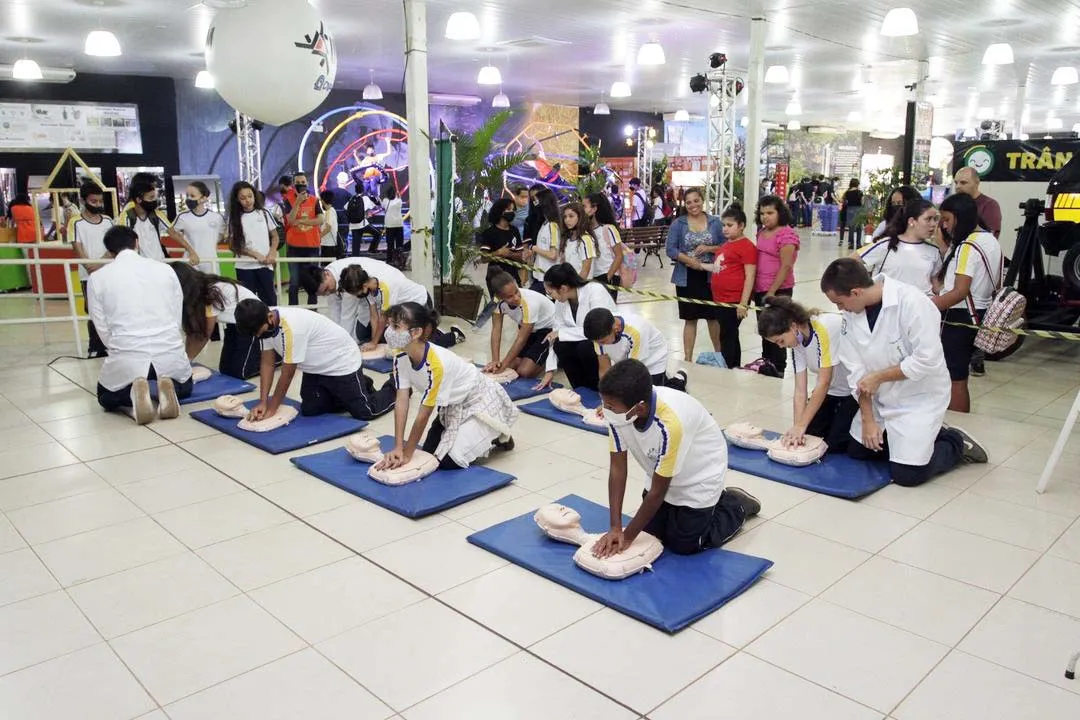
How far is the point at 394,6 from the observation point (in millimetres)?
9055

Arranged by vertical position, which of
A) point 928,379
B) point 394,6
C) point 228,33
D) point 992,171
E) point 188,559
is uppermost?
point 394,6

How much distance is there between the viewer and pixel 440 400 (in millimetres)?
4141

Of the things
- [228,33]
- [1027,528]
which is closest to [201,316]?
[228,33]

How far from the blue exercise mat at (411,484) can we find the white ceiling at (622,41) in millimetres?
6053

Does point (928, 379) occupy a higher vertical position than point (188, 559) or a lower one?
higher

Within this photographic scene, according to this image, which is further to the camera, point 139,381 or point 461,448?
point 139,381

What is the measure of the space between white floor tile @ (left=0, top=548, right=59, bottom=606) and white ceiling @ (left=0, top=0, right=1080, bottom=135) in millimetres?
6956

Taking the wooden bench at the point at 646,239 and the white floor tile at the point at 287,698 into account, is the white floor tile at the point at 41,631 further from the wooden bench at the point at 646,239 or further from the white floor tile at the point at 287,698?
the wooden bench at the point at 646,239

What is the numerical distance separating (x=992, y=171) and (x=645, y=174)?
12.4 m

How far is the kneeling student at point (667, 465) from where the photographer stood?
9.53 feet

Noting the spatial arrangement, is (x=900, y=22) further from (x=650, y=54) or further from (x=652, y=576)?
(x=652, y=576)

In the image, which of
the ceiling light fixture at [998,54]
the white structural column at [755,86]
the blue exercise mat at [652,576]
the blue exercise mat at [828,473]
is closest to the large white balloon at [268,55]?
the blue exercise mat at [652,576]

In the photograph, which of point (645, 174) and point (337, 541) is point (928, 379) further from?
point (645, 174)

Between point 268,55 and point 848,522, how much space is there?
12.1 ft
